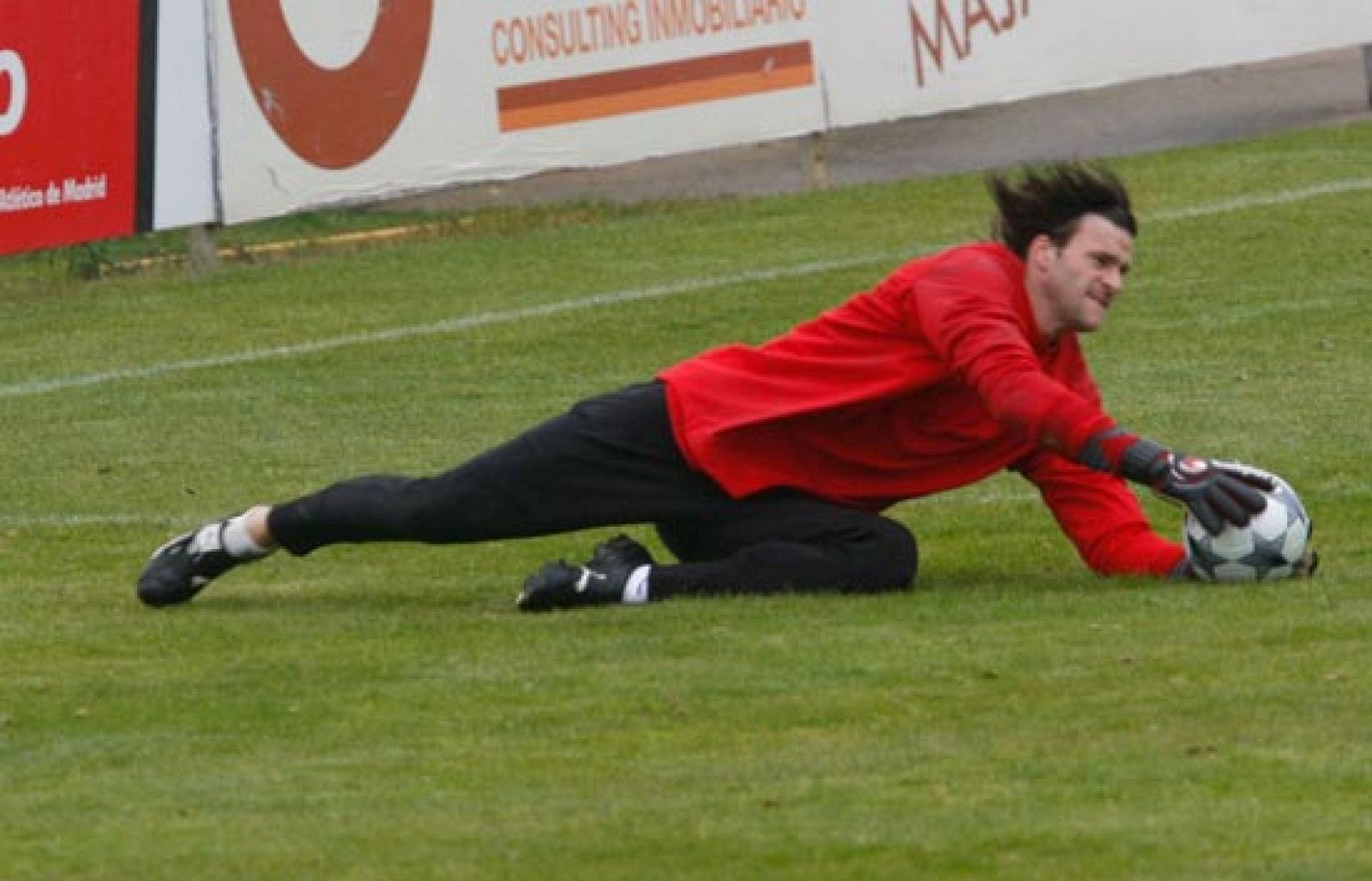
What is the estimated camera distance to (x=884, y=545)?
9344 mm

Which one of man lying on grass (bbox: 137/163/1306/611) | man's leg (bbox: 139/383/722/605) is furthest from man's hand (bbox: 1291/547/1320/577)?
man's leg (bbox: 139/383/722/605)

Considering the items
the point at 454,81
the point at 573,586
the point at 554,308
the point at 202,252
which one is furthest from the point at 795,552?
the point at 454,81

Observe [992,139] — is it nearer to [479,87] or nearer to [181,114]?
[479,87]

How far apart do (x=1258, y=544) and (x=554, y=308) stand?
7.32 m

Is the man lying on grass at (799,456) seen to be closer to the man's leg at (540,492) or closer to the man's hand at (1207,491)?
the man's leg at (540,492)

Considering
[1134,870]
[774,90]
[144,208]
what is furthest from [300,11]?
[1134,870]

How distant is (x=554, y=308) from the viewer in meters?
16.2

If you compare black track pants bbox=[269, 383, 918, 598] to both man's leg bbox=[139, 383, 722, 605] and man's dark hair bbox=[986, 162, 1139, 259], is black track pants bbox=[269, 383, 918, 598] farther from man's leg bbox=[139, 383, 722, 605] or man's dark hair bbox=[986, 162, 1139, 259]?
man's dark hair bbox=[986, 162, 1139, 259]

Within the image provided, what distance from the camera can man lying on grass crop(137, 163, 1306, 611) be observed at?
9250mm

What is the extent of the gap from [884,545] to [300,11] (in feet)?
28.4

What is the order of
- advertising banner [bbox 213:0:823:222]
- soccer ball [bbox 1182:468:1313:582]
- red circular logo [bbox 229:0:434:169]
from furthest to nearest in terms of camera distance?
advertising banner [bbox 213:0:823:222] < red circular logo [bbox 229:0:434:169] < soccer ball [bbox 1182:468:1313:582]

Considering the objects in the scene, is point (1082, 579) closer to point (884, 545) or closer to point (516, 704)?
point (884, 545)

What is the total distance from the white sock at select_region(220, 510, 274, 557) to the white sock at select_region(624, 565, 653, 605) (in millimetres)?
930

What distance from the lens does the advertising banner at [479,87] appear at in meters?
17.3
